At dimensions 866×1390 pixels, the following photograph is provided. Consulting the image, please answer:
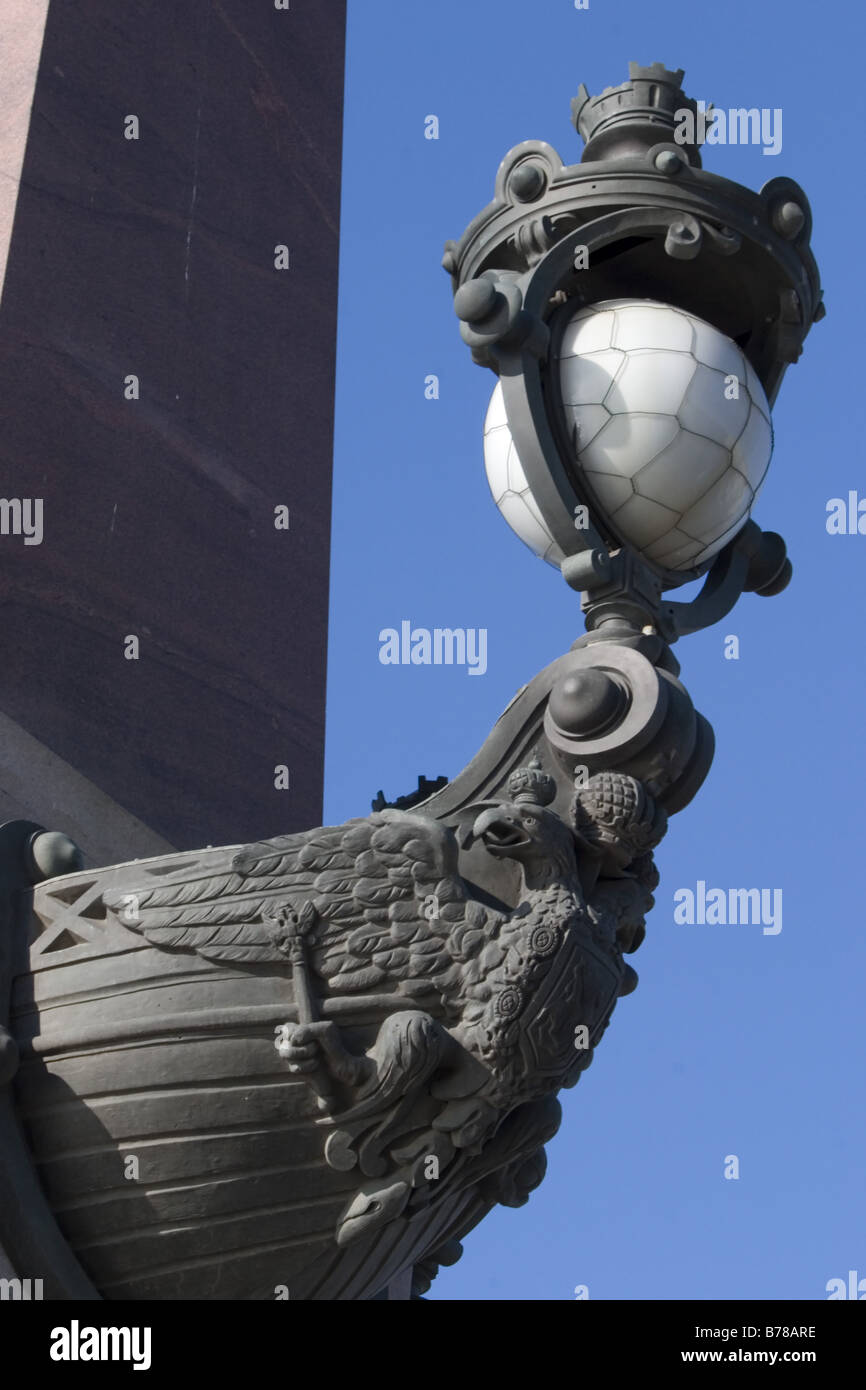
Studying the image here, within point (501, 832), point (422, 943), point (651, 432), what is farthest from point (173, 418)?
point (422, 943)

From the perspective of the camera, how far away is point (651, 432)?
222 inches

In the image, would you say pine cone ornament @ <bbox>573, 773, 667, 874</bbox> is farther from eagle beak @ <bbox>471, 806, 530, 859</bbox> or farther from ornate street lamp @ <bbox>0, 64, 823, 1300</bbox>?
eagle beak @ <bbox>471, 806, 530, 859</bbox>

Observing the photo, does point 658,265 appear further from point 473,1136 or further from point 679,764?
point 473,1136

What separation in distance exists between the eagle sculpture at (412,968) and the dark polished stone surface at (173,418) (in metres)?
1.10

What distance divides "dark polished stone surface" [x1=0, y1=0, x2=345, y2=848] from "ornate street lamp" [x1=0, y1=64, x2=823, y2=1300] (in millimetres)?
869

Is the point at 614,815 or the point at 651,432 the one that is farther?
the point at 651,432

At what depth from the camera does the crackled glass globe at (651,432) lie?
5656 millimetres

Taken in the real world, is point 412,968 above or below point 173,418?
below

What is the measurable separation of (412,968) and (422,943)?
0.20ft

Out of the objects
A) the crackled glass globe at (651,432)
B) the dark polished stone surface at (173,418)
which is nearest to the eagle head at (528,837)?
the crackled glass globe at (651,432)

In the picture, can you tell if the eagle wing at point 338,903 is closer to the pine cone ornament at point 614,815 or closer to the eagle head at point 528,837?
the eagle head at point 528,837

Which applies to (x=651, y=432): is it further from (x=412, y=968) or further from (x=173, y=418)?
(x=173, y=418)

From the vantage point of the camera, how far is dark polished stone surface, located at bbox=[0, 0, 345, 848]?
621cm
